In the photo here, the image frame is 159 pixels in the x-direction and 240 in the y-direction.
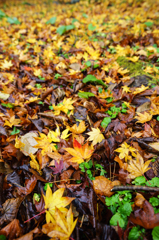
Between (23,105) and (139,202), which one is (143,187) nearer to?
(139,202)

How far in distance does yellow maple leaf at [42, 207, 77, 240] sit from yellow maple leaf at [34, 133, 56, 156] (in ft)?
2.07

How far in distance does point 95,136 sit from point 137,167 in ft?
1.78

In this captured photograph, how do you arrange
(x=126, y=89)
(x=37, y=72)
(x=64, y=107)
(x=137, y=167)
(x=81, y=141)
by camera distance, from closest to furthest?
(x=137, y=167) → (x=81, y=141) → (x=64, y=107) → (x=126, y=89) → (x=37, y=72)

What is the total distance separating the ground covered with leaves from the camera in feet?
3.32

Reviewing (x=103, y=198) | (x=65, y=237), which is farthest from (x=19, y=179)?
(x=103, y=198)

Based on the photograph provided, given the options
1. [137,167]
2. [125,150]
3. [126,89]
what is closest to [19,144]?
[125,150]

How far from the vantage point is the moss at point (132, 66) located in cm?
230

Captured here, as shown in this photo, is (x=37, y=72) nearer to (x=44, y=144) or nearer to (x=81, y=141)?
(x=44, y=144)

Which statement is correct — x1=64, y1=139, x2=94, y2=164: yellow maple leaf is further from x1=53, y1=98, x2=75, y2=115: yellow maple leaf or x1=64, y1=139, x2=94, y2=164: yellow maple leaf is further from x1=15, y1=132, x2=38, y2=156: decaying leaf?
x1=53, y1=98, x2=75, y2=115: yellow maple leaf

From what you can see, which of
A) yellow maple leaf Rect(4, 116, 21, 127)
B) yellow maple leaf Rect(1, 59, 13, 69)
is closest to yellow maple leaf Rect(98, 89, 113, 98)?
yellow maple leaf Rect(4, 116, 21, 127)

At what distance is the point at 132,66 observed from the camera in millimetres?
2424

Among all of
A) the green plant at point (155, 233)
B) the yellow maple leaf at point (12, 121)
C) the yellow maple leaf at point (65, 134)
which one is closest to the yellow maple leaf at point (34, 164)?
the yellow maple leaf at point (65, 134)

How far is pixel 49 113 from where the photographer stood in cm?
188

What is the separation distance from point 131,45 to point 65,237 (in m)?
3.65
